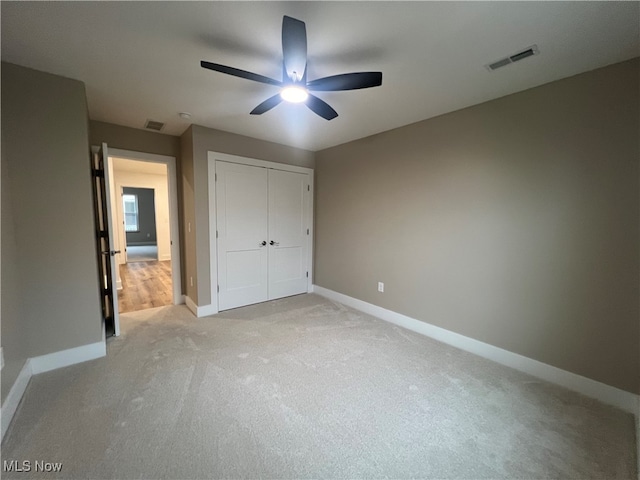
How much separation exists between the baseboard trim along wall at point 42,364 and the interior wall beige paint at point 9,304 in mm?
64

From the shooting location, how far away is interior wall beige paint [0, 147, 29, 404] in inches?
68.1

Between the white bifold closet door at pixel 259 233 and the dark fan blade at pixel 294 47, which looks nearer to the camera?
the dark fan blade at pixel 294 47

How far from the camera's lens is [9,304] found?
6.07 feet

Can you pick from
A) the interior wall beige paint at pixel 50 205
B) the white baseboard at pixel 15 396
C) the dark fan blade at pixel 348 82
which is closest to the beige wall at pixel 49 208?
the interior wall beige paint at pixel 50 205

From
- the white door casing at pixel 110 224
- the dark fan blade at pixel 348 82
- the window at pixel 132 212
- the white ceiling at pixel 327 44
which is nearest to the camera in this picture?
the white ceiling at pixel 327 44

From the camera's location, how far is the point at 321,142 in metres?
3.91

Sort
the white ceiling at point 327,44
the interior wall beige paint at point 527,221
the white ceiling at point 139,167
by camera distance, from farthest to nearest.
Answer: the white ceiling at point 139,167, the interior wall beige paint at point 527,221, the white ceiling at point 327,44

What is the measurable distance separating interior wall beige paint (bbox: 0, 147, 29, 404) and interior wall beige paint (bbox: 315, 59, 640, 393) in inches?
134

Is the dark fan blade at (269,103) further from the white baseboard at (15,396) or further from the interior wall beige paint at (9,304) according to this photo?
the white baseboard at (15,396)

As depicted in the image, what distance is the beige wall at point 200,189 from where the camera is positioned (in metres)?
3.26

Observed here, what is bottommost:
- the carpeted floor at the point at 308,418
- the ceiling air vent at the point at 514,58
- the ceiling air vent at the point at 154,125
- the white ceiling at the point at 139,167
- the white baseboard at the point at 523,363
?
the carpeted floor at the point at 308,418

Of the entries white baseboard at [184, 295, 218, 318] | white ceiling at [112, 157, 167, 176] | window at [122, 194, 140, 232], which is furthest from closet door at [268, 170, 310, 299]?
window at [122, 194, 140, 232]

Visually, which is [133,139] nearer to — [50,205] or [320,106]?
[50,205]

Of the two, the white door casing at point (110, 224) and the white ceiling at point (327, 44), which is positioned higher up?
the white ceiling at point (327, 44)
